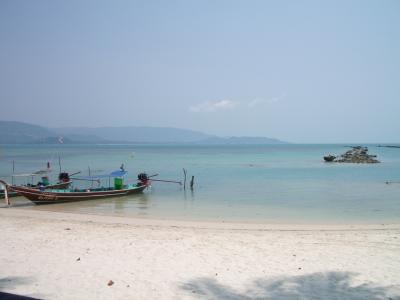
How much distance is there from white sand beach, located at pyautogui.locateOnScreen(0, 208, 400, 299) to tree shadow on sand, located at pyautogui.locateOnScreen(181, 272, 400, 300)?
0.02m

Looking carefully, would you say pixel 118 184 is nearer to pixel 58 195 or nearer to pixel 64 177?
pixel 58 195

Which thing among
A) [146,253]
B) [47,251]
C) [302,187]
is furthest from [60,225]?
[302,187]

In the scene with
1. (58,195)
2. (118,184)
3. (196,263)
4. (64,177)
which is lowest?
(58,195)

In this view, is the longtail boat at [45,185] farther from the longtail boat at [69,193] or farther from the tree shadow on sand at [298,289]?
the tree shadow on sand at [298,289]

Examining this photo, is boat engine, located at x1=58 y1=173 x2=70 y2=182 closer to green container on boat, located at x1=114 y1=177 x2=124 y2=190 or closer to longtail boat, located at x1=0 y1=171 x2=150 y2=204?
longtail boat, located at x1=0 y1=171 x2=150 y2=204

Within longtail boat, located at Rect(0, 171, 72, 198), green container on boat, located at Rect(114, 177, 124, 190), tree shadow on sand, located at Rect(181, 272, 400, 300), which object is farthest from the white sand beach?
green container on boat, located at Rect(114, 177, 124, 190)

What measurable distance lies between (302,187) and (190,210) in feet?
44.8

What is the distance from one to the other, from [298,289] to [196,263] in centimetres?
236

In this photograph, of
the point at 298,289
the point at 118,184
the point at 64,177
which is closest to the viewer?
the point at 298,289

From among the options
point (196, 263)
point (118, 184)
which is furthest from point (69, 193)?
point (196, 263)

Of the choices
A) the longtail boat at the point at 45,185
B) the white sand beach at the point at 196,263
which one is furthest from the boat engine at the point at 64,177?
the white sand beach at the point at 196,263

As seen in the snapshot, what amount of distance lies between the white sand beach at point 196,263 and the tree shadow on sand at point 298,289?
2cm

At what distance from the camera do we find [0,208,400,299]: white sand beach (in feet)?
21.4

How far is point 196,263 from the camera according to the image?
8297 mm
